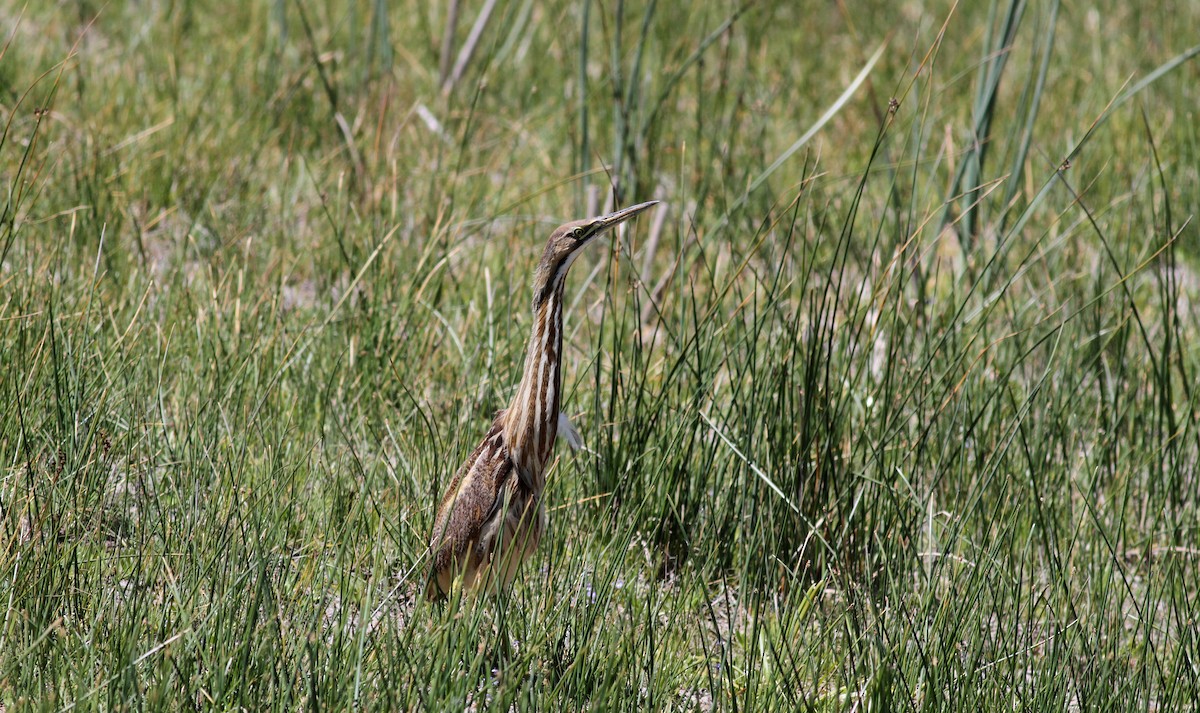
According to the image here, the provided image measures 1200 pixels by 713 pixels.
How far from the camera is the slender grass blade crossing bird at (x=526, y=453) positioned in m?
3.07

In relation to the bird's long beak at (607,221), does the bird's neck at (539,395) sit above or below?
below

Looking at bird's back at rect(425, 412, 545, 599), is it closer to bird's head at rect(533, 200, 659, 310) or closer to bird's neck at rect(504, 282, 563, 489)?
bird's neck at rect(504, 282, 563, 489)

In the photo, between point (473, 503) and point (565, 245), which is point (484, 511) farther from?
point (565, 245)

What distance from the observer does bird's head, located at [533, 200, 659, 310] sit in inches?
120

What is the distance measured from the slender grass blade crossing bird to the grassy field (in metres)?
0.11

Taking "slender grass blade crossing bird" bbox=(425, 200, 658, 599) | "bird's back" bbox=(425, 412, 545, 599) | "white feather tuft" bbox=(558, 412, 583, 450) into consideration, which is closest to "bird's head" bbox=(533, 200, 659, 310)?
"slender grass blade crossing bird" bbox=(425, 200, 658, 599)

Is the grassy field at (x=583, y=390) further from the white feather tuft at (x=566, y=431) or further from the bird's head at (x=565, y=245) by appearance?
the bird's head at (x=565, y=245)

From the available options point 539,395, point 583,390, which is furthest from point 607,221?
point 583,390

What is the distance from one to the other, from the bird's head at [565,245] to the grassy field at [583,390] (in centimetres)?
32

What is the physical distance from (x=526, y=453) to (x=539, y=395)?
0.49ft

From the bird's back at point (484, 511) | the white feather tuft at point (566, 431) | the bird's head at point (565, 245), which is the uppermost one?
the bird's head at point (565, 245)

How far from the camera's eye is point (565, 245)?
3055 millimetres

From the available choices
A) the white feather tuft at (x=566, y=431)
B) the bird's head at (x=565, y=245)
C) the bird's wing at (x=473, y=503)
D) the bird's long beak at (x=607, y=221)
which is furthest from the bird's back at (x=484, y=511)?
the bird's long beak at (x=607, y=221)

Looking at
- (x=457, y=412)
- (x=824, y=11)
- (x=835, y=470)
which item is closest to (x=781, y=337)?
(x=835, y=470)
